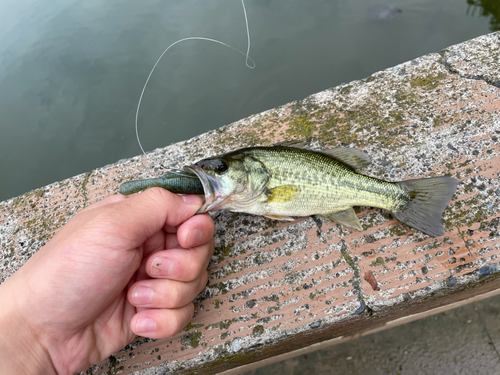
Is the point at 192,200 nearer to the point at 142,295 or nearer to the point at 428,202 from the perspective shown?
the point at 142,295

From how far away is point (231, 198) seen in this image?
2242 millimetres

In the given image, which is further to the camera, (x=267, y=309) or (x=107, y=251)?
(x=267, y=309)

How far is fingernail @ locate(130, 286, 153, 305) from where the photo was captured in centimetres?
202

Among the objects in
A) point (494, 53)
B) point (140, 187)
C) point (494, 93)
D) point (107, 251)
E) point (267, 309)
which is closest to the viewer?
point (107, 251)

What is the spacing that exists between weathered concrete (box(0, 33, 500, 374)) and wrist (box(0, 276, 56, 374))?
2.07ft

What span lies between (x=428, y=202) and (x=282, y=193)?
1101 mm

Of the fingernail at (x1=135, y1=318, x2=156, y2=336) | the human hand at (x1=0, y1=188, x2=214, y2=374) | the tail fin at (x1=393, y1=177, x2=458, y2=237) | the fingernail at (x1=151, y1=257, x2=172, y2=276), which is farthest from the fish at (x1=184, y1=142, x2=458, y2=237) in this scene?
the fingernail at (x1=135, y1=318, x2=156, y2=336)

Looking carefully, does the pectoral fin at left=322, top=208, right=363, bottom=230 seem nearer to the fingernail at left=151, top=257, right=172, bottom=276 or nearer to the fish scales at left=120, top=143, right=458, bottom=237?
the fish scales at left=120, top=143, right=458, bottom=237

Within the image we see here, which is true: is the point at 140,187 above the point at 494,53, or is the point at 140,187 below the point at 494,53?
below

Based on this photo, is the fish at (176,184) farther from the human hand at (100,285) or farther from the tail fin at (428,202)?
the tail fin at (428,202)

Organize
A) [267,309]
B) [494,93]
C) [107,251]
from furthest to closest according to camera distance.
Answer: [494,93]
[267,309]
[107,251]

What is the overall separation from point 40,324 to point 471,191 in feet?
10.9

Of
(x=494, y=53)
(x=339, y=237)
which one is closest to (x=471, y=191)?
(x=339, y=237)

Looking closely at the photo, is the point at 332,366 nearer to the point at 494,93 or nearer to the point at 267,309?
the point at 267,309
